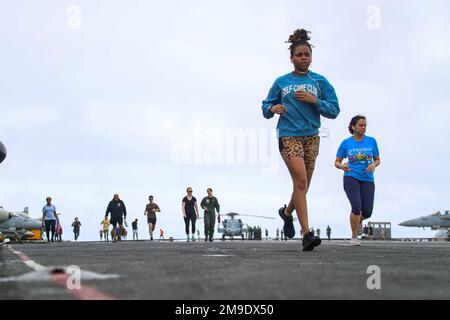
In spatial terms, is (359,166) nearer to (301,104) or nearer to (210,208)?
(301,104)

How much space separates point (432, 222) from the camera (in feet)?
214

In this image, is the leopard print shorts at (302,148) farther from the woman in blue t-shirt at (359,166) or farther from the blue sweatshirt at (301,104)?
the woman in blue t-shirt at (359,166)

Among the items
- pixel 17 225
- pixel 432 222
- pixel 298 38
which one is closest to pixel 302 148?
pixel 298 38

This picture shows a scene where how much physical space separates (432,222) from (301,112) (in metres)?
62.4

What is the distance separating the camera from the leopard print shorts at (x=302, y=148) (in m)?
7.16

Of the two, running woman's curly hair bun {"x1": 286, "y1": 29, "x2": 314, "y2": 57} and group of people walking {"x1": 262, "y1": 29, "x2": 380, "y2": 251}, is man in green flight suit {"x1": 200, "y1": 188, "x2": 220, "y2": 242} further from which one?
running woman's curly hair bun {"x1": 286, "y1": 29, "x2": 314, "y2": 57}

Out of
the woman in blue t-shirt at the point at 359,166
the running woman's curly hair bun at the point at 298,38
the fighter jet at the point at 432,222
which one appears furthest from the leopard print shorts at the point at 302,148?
the fighter jet at the point at 432,222

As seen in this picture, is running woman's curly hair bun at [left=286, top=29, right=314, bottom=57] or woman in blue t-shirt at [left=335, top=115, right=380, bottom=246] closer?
running woman's curly hair bun at [left=286, top=29, right=314, bottom=57]

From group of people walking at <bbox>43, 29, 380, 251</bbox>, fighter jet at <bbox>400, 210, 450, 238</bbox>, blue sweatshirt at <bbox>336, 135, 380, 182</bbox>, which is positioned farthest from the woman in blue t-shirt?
fighter jet at <bbox>400, 210, 450, 238</bbox>

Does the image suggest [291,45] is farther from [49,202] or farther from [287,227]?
[49,202]

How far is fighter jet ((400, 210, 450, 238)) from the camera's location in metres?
64.4
